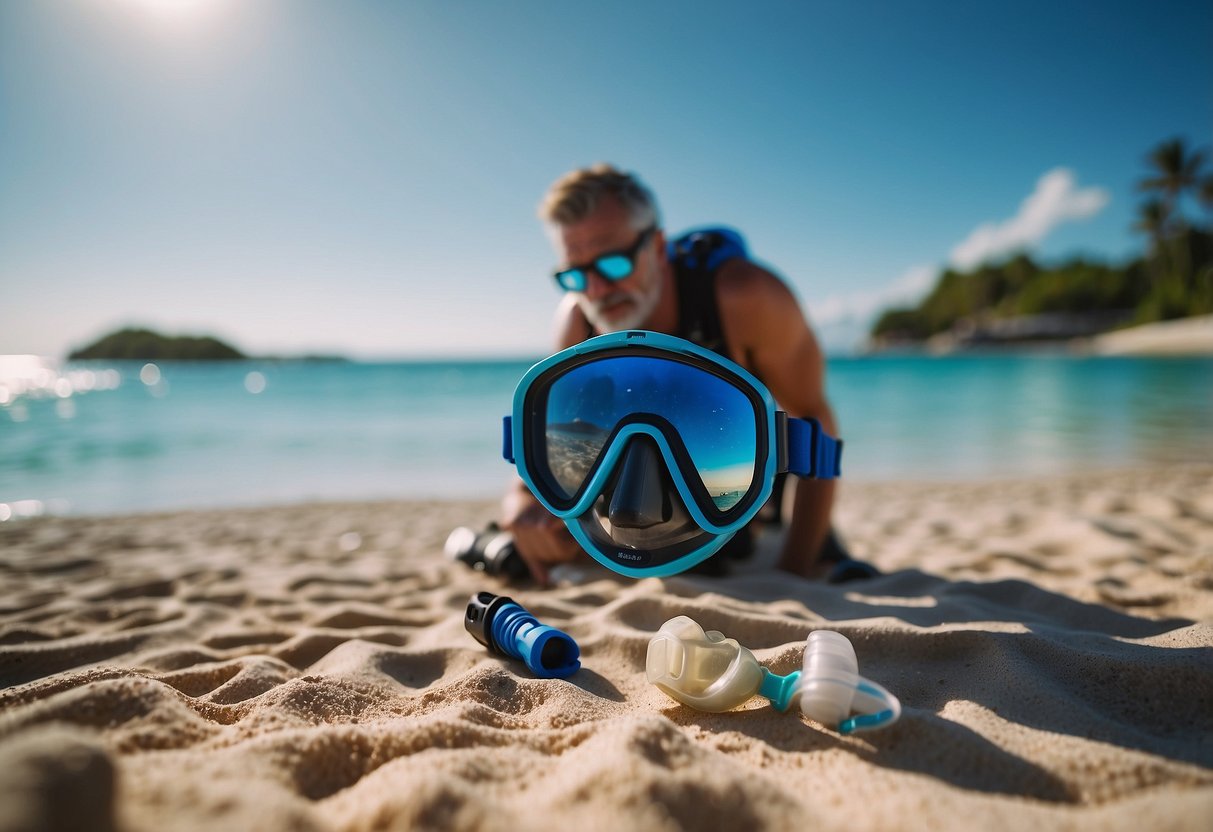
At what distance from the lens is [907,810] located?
90 cm

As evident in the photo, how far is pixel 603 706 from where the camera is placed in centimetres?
138

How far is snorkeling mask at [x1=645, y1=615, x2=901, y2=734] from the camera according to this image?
114cm

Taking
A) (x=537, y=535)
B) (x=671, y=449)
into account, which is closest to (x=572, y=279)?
(x=537, y=535)

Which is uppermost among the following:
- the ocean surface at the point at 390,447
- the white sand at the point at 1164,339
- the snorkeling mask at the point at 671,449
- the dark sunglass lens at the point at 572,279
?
the white sand at the point at 1164,339

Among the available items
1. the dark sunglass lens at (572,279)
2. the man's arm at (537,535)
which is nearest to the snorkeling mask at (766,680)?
the man's arm at (537,535)

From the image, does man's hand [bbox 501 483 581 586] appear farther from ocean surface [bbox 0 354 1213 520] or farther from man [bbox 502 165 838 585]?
ocean surface [bbox 0 354 1213 520]

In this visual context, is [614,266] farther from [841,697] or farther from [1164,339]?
[1164,339]

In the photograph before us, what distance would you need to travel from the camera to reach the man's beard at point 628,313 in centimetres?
255

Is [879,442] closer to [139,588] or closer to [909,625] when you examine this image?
[909,625]

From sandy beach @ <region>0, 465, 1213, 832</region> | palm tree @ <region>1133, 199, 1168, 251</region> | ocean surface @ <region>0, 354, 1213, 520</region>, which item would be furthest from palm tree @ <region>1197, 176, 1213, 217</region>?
sandy beach @ <region>0, 465, 1213, 832</region>

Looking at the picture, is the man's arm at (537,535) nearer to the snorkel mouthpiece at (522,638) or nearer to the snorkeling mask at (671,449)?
the snorkel mouthpiece at (522,638)

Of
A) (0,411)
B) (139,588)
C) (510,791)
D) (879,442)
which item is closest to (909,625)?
(510,791)

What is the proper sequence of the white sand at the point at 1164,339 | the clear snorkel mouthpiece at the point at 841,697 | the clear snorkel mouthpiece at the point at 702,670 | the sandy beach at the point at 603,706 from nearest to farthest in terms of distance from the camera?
the sandy beach at the point at 603,706
the clear snorkel mouthpiece at the point at 841,697
the clear snorkel mouthpiece at the point at 702,670
the white sand at the point at 1164,339

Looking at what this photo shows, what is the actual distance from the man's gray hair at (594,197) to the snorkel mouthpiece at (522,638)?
65.5 inches
